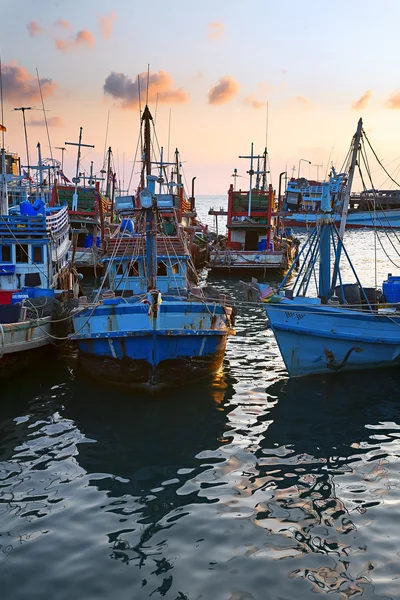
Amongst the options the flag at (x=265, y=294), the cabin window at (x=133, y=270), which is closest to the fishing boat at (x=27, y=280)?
the cabin window at (x=133, y=270)

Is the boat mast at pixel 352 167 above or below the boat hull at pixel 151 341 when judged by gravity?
above

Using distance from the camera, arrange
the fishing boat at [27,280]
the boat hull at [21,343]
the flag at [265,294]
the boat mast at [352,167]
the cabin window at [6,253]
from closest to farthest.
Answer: the boat hull at [21,343], the fishing boat at [27,280], the flag at [265,294], the boat mast at [352,167], the cabin window at [6,253]

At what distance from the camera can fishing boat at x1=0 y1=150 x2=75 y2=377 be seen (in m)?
15.4

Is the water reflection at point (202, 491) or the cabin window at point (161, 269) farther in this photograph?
the cabin window at point (161, 269)

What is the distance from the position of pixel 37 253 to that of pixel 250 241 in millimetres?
25633

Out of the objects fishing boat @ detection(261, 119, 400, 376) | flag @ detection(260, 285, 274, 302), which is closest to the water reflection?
fishing boat @ detection(261, 119, 400, 376)

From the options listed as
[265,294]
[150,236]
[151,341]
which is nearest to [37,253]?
[150,236]

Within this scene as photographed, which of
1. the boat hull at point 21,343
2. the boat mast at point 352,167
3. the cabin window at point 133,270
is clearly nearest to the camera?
the boat hull at point 21,343

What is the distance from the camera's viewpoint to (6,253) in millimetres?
18891

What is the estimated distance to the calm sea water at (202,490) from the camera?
737 centimetres

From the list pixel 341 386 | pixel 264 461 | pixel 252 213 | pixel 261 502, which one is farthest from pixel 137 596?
pixel 252 213

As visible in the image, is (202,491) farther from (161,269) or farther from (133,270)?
(161,269)

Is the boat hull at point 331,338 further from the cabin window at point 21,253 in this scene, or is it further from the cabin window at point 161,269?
the cabin window at point 21,253

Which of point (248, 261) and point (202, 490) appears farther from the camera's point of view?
point (248, 261)
